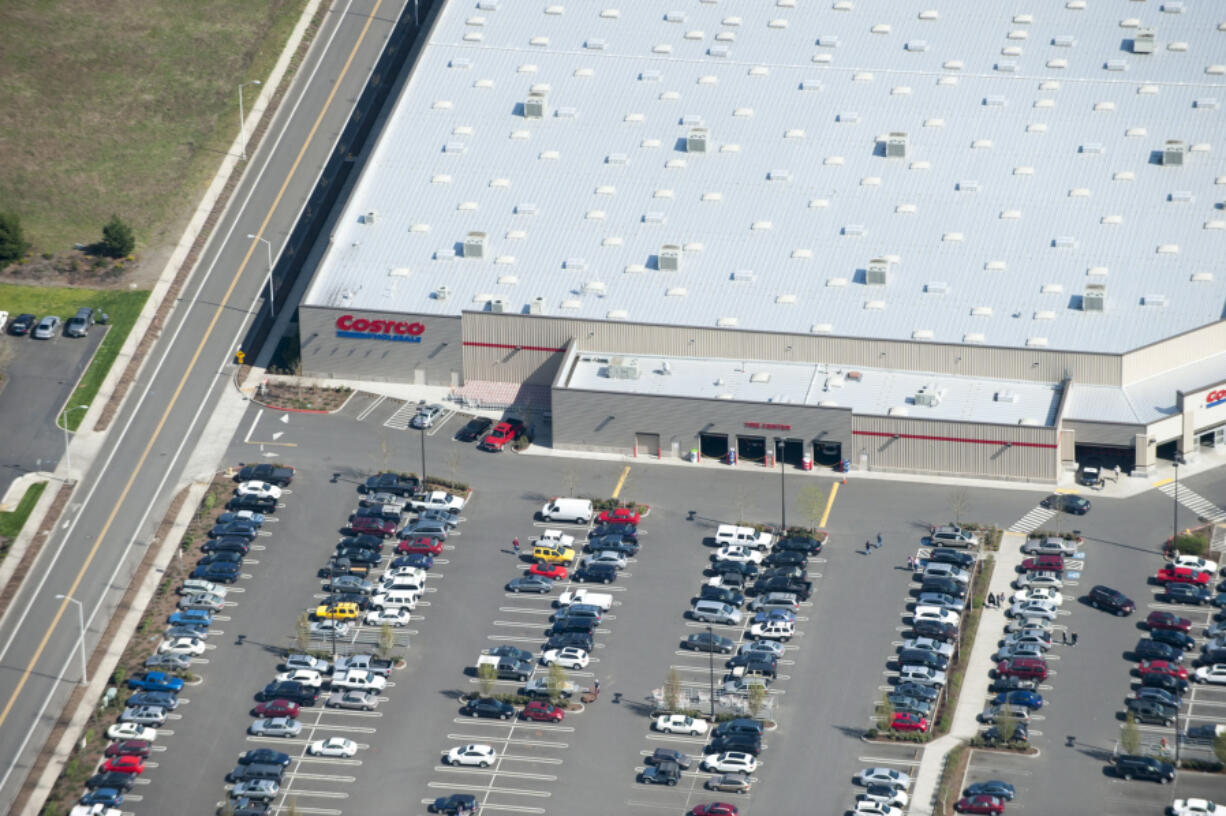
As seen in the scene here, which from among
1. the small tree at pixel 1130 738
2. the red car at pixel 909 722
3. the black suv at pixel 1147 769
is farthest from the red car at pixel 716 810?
the small tree at pixel 1130 738

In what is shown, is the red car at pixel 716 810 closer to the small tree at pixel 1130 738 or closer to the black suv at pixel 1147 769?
the black suv at pixel 1147 769

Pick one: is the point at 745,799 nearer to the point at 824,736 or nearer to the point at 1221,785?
the point at 824,736

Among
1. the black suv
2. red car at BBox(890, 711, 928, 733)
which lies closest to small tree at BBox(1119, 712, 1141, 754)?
the black suv

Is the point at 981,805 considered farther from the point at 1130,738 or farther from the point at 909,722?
the point at 1130,738

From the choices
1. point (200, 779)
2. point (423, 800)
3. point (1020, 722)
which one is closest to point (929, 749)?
point (1020, 722)

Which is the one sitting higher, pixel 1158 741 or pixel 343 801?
pixel 1158 741

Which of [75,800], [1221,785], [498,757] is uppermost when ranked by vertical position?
[1221,785]

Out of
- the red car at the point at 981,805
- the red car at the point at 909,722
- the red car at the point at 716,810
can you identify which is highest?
the red car at the point at 909,722
